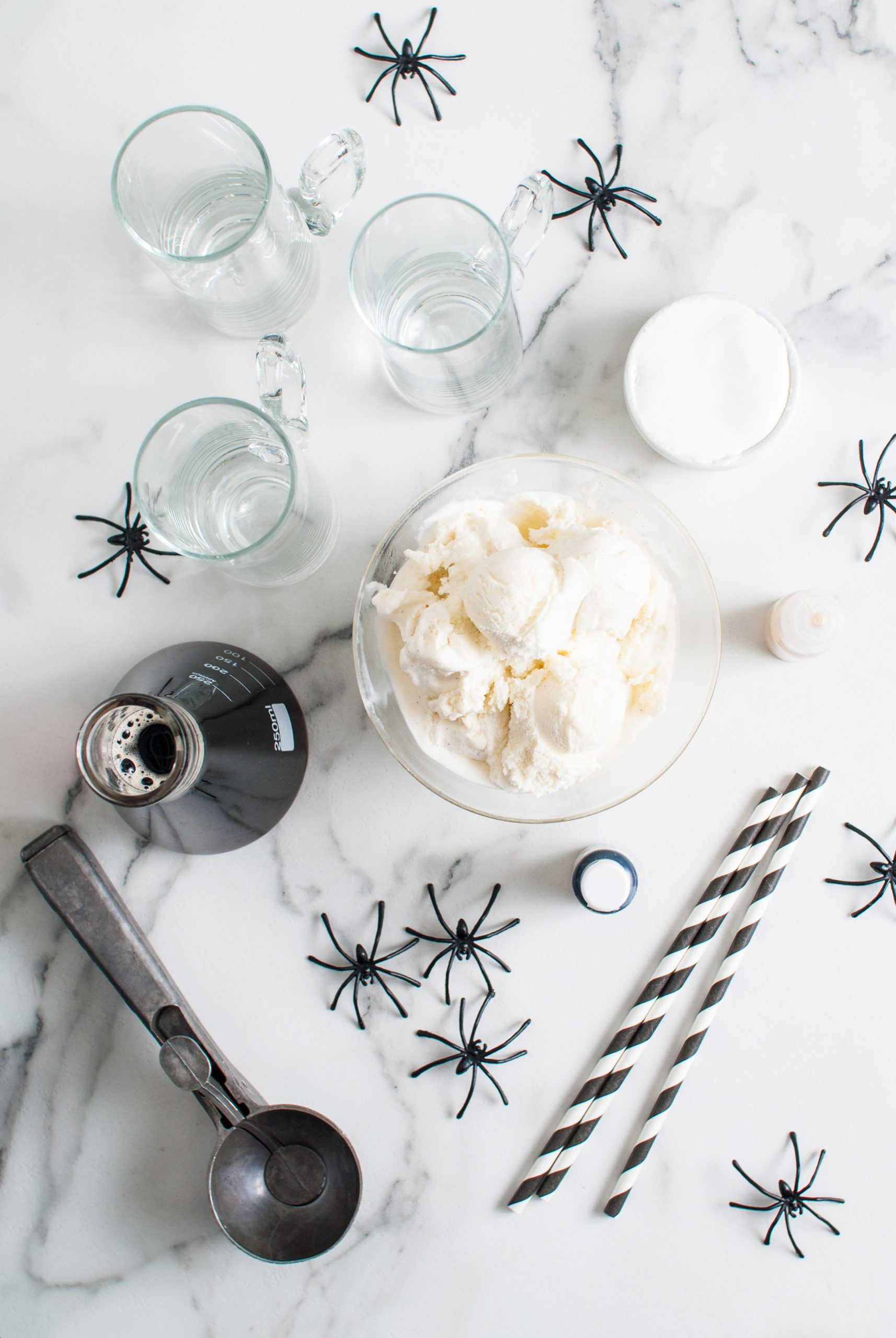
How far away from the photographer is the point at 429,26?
1125 millimetres

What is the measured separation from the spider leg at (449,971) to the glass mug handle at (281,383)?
2.40 ft

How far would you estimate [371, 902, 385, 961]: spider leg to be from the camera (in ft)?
3.75

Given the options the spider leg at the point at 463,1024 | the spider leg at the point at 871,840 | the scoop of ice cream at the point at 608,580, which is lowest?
the spider leg at the point at 871,840

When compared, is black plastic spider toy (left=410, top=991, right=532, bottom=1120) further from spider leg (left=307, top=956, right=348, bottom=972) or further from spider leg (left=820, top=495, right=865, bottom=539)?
spider leg (left=820, top=495, right=865, bottom=539)

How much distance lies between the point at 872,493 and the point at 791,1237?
1038 mm

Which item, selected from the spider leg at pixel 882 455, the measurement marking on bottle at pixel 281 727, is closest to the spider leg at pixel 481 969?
the measurement marking on bottle at pixel 281 727

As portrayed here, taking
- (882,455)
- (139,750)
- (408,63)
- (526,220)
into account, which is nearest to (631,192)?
(526,220)

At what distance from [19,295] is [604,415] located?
845 mm

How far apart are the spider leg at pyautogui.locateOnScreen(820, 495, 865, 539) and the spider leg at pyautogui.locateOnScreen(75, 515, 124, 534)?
38.5 inches

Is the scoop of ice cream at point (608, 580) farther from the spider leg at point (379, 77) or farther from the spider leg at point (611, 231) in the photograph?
the spider leg at point (379, 77)

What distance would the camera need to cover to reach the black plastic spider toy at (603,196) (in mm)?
1124

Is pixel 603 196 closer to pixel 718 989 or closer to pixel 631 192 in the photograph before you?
pixel 631 192

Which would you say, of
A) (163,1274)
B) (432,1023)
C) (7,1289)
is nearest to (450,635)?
(432,1023)

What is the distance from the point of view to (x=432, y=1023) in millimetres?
1151
